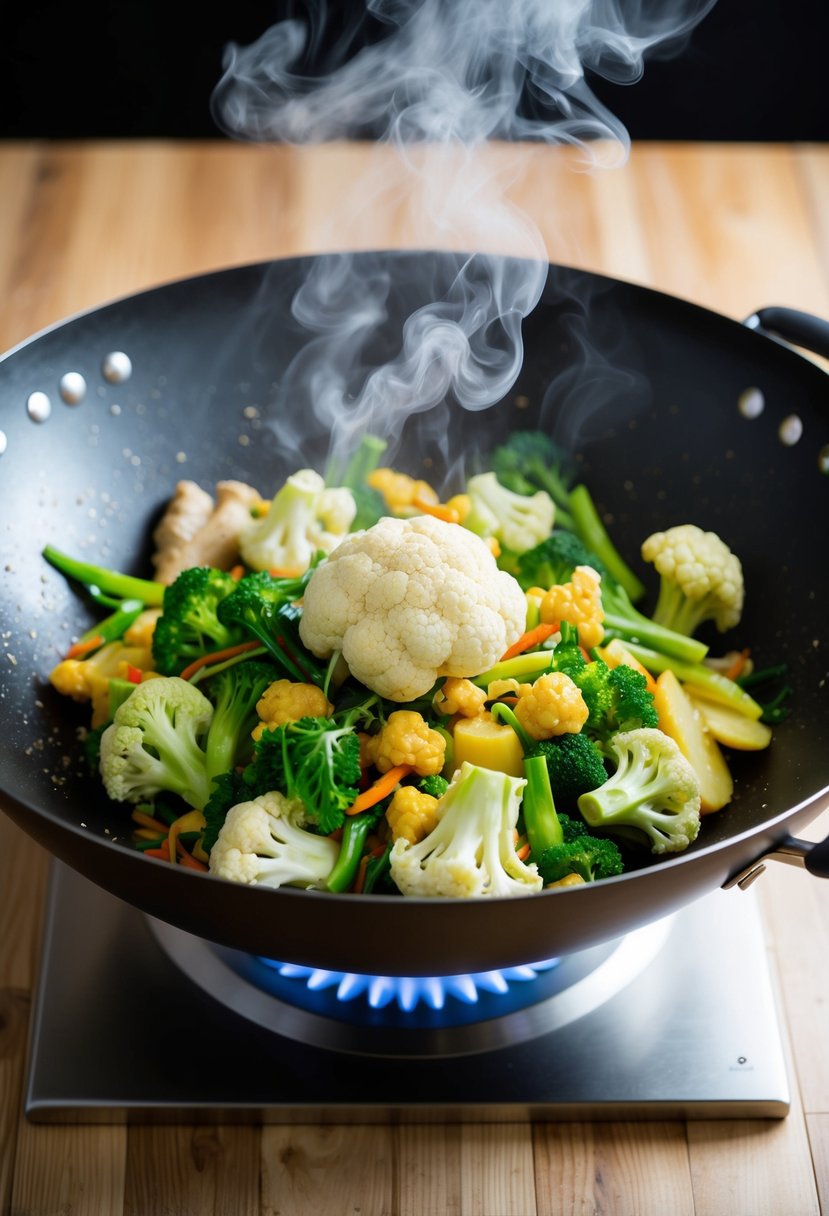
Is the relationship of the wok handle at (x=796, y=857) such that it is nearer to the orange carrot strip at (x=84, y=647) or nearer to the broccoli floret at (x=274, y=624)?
the broccoli floret at (x=274, y=624)

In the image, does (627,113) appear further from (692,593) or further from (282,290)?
(692,593)

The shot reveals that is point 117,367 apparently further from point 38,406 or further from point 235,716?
point 235,716

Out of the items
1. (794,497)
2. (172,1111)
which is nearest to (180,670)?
(172,1111)

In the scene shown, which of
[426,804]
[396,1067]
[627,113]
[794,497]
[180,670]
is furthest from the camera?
[627,113]

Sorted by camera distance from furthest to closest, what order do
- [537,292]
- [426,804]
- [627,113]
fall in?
[627,113], [537,292], [426,804]

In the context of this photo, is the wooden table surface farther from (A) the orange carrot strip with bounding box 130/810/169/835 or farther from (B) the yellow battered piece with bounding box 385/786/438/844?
(B) the yellow battered piece with bounding box 385/786/438/844

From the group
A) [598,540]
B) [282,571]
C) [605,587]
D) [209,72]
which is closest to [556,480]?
[598,540]
